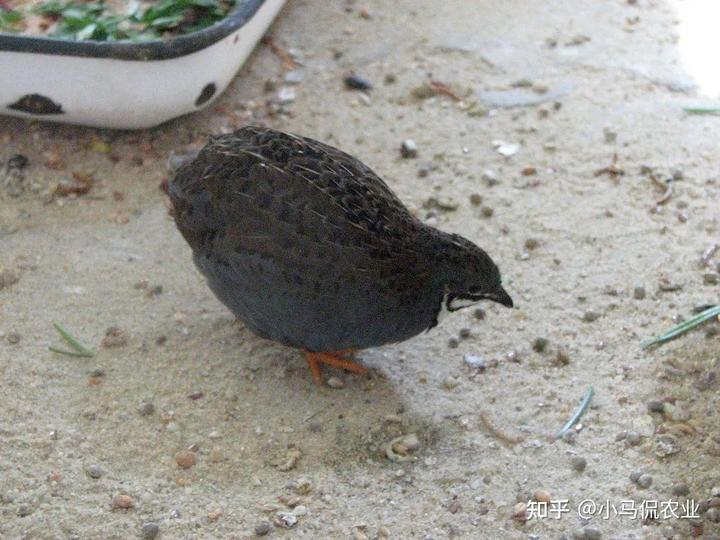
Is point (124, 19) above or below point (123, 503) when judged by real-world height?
above

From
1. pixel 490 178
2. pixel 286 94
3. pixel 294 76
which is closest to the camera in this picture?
pixel 490 178

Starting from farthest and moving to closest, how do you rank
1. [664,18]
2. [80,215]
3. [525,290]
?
[664,18]
[80,215]
[525,290]

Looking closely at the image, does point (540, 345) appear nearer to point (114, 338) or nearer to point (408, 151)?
point (408, 151)

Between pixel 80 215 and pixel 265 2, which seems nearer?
pixel 80 215

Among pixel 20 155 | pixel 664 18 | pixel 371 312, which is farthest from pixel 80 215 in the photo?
pixel 664 18

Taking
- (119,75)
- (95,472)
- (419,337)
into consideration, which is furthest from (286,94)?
(95,472)

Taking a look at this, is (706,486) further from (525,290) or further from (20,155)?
(20,155)

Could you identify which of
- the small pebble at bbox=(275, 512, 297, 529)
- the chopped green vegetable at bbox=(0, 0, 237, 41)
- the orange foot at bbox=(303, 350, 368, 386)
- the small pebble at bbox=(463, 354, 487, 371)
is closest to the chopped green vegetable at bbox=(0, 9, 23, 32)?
the chopped green vegetable at bbox=(0, 0, 237, 41)
